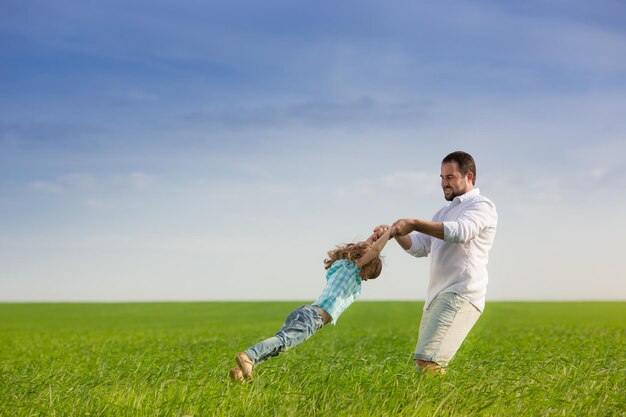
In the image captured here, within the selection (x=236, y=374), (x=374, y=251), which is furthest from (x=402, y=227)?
(x=236, y=374)

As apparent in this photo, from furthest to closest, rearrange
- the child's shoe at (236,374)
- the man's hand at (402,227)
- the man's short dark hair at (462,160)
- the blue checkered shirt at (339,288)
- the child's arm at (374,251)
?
the man's short dark hair at (462,160)
the blue checkered shirt at (339,288)
the child's arm at (374,251)
the man's hand at (402,227)
the child's shoe at (236,374)

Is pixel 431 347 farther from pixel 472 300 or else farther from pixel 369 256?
pixel 369 256

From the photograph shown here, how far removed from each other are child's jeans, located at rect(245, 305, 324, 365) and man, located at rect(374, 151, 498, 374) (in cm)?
124

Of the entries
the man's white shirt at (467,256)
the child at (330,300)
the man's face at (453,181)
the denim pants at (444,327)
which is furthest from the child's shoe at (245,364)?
the man's face at (453,181)

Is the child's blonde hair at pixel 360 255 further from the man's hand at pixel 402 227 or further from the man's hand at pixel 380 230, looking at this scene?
the man's hand at pixel 402 227

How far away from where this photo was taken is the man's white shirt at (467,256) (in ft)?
25.5

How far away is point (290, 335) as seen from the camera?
24.1 feet

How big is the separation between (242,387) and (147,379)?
1406 millimetres

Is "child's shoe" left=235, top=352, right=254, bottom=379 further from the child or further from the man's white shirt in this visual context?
the man's white shirt

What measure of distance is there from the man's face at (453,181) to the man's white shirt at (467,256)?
0.07 m

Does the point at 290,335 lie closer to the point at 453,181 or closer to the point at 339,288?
the point at 339,288

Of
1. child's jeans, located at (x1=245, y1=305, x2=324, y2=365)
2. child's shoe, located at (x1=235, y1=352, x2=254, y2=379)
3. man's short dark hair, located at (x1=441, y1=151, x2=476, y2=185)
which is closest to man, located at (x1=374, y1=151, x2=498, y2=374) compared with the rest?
man's short dark hair, located at (x1=441, y1=151, x2=476, y2=185)

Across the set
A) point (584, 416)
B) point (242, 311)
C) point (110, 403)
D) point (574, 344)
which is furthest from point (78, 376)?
point (242, 311)

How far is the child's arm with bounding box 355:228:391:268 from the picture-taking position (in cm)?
757
